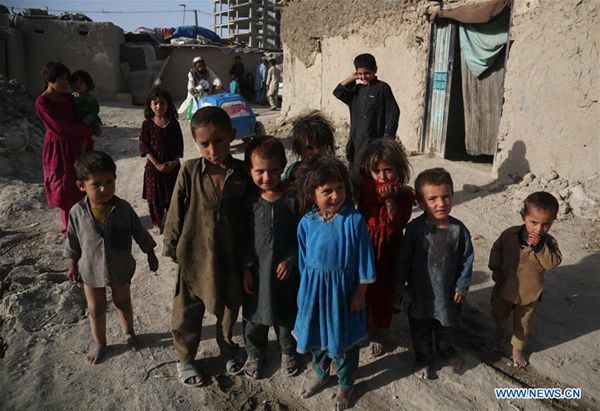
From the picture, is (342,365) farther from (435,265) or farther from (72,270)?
(72,270)

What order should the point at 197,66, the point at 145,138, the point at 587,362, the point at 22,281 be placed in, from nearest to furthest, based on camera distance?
1. the point at 587,362
2. the point at 22,281
3. the point at 145,138
4. the point at 197,66

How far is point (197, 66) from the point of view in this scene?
7.49m

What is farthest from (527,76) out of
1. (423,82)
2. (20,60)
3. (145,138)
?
(20,60)

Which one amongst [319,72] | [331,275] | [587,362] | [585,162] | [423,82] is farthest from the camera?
[319,72]

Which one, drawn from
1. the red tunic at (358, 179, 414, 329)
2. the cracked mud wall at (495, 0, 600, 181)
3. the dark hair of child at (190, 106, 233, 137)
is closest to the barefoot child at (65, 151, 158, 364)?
the dark hair of child at (190, 106, 233, 137)

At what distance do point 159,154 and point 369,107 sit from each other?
1.96 meters

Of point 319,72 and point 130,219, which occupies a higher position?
point 319,72

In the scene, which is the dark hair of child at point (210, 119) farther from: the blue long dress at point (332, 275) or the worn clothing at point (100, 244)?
the worn clothing at point (100, 244)

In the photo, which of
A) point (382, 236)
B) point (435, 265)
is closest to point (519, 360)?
point (435, 265)

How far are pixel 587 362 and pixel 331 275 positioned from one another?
1.63 m

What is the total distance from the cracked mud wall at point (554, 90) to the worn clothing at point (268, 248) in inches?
152

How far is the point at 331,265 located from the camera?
80.2 inches

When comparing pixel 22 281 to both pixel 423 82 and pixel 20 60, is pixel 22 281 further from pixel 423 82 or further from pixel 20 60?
pixel 20 60

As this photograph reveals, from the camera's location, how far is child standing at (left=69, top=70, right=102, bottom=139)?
13.3ft
